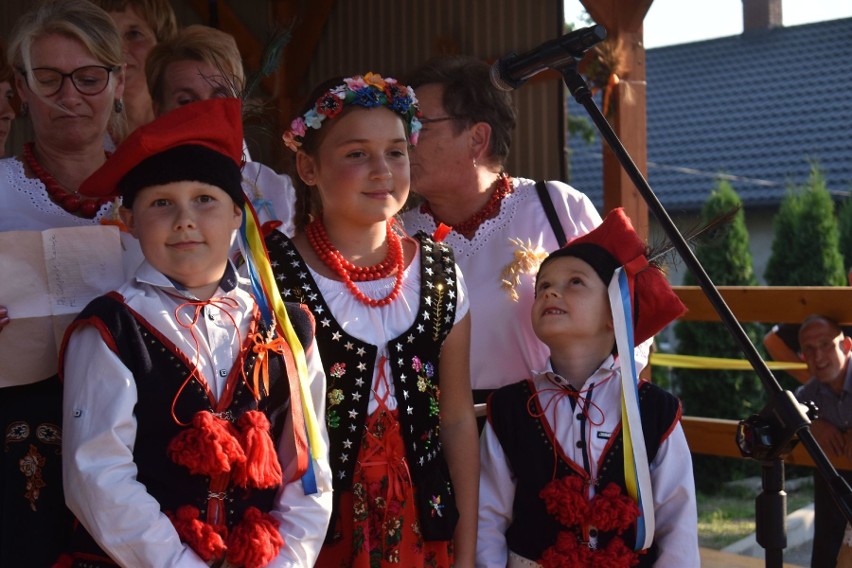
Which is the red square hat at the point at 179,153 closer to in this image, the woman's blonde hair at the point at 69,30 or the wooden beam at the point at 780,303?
the woman's blonde hair at the point at 69,30

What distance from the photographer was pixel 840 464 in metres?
4.09

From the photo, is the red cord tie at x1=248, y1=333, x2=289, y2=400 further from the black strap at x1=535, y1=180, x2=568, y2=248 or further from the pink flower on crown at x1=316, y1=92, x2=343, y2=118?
the black strap at x1=535, y1=180, x2=568, y2=248

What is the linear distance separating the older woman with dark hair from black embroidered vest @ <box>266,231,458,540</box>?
516mm

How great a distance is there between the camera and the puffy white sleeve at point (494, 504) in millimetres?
2379

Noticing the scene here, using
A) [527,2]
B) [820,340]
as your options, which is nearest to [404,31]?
[527,2]

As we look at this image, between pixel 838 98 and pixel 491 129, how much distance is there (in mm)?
16133

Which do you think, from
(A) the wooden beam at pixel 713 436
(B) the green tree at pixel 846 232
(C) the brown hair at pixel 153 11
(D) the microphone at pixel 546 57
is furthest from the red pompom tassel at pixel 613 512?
(B) the green tree at pixel 846 232

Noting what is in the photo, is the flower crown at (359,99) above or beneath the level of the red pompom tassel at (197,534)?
above

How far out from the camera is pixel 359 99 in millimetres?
2299

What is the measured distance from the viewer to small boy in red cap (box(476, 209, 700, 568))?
227 cm

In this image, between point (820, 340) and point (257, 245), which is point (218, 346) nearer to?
point (257, 245)

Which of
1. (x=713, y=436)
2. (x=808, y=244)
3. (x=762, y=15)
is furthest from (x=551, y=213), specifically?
(x=762, y=15)

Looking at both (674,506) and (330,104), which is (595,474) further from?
(330,104)

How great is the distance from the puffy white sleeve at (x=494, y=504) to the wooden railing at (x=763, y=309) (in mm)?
2205
